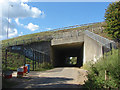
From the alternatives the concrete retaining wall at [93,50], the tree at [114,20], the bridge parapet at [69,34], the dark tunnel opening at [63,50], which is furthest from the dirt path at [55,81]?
the dark tunnel opening at [63,50]

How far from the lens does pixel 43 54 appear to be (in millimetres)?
22312

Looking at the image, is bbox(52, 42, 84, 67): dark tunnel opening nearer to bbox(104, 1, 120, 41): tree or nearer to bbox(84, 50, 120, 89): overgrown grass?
bbox(104, 1, 120, 41): tree

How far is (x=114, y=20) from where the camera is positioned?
1498 centimetres

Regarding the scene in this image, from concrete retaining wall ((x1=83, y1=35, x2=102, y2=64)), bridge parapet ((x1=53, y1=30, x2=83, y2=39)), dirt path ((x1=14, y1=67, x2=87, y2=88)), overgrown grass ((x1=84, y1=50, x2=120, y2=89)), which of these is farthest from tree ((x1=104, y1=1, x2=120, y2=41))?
overgrown grass ((x1=84, y1=50, x2=120, y2=89))

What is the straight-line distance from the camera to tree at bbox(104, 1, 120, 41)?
14765 millimetres

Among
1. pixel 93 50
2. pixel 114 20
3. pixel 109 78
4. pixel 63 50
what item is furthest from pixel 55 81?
pixel 63 50

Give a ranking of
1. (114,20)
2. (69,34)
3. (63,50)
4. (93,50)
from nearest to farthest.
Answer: (114,20), (93,50), (69,34), (63,50)

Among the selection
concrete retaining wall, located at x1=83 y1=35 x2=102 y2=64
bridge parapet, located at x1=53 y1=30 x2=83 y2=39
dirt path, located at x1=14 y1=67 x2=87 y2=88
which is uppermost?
bridge parapet, located at x1=53 y1=30 x2=83 y2=39

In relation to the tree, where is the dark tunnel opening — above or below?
below

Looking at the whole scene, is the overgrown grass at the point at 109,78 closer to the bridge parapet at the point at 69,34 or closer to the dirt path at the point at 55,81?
the dirt path at the point at 55,81

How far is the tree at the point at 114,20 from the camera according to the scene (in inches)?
581

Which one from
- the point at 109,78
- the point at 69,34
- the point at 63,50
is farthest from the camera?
the point at 63,50

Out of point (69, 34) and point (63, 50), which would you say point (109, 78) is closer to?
point (69, 34)

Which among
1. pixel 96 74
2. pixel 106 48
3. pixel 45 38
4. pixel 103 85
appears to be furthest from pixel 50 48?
pixel 103 85
